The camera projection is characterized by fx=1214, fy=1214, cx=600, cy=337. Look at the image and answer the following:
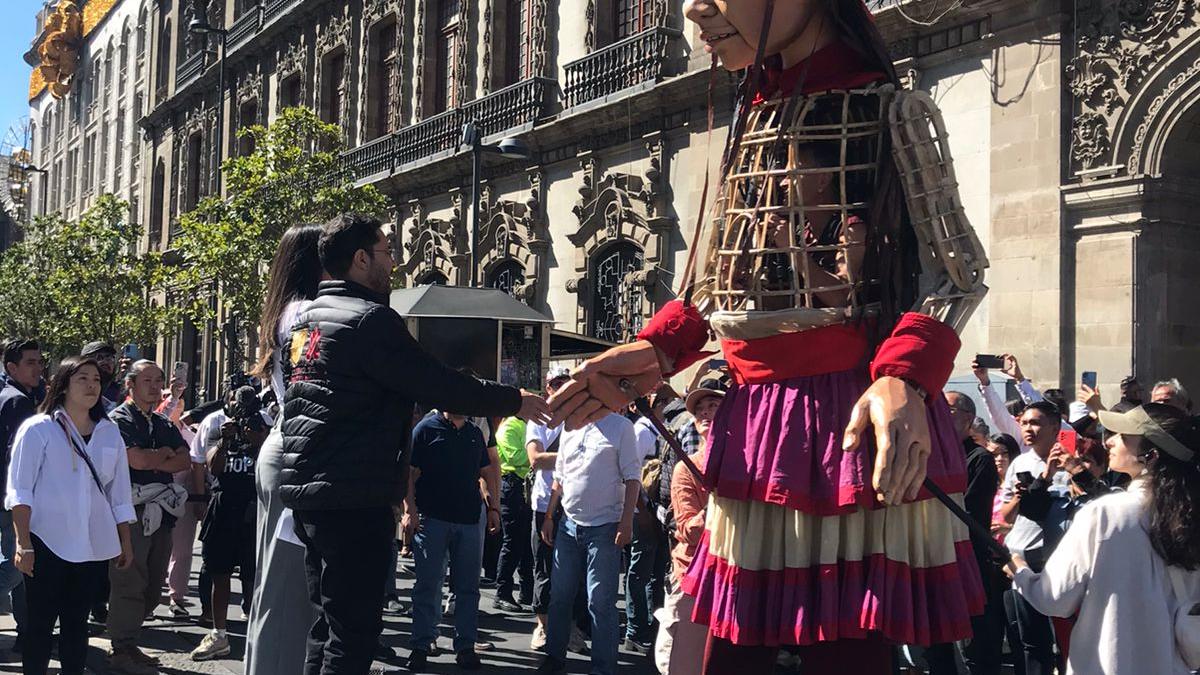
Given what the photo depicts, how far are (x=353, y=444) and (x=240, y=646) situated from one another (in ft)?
15.6

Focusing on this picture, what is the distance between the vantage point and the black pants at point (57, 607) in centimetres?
627

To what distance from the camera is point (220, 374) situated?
108ft

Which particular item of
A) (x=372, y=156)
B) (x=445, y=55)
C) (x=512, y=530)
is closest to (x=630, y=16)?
(x=445, y=55)

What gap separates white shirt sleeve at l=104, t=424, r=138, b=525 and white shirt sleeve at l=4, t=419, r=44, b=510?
1.44 feet

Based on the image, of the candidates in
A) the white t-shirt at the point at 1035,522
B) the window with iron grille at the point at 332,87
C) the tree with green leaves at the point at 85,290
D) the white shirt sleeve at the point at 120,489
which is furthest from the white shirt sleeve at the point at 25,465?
the tree with green leaves at the point at 85,290

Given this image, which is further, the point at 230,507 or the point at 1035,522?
the point at 230,507

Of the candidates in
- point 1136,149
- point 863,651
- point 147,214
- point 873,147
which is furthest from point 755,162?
point 147,214

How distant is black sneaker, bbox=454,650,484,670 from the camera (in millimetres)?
8273

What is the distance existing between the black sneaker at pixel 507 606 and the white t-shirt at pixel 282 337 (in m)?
5.96

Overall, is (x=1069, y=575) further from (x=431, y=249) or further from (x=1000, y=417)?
(x=431, y=249)

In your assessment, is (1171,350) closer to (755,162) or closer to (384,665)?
(384,665)

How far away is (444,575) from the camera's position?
27.9 feet

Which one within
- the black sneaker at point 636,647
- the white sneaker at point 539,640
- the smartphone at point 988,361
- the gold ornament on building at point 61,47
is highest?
the gold ornament on building at point 61,47

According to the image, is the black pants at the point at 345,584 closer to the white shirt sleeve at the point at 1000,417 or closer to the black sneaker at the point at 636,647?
the black sneaker at the point at 636,647
